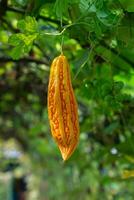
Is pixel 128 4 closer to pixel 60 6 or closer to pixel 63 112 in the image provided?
pixel 60 6

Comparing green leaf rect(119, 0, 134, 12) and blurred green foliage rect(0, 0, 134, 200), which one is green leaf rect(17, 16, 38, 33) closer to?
blurred green foliage rect(0, 0, 134, 200)

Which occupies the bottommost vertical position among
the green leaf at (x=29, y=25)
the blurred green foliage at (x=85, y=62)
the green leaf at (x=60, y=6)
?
the blurred green foliage at (x=85, y=62)

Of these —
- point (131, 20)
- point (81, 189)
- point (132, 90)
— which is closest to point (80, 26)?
point (131, 20)

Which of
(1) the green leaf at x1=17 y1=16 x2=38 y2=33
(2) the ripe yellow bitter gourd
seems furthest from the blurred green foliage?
(2) the ripe yellow bitter gourd

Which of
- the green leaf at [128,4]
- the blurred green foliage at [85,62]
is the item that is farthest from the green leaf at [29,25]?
the green leaf at [128,4]

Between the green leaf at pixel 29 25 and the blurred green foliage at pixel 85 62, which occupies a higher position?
the green leaf at pixel 29 25

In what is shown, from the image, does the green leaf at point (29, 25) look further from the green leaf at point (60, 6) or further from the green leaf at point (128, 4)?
the green leaf at point (128, 4)

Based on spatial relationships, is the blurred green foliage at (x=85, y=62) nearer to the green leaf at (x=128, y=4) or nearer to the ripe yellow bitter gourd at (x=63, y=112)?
the green leaf at (x=128, y=4)
